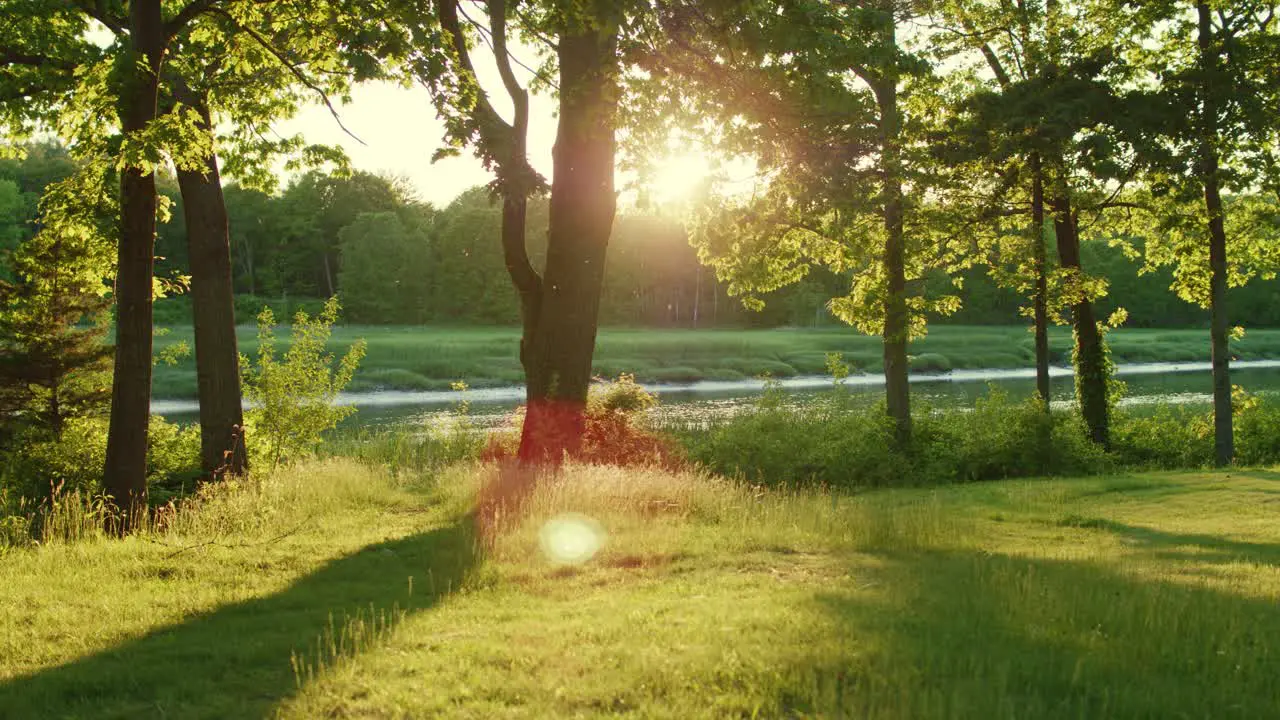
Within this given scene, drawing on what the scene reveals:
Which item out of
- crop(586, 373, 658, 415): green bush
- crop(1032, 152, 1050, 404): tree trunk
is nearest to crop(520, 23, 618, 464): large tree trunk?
crop(586, 373, 658, 415): green bush

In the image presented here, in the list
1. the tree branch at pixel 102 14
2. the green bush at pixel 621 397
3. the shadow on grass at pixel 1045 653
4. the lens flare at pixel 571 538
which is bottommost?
the lens flare at pixel 571 538

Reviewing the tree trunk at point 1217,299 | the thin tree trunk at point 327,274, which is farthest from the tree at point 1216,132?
the thin tree trunk at point 327,274

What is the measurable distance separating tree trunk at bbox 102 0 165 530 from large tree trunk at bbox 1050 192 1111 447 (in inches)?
767

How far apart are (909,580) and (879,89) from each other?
16.7m

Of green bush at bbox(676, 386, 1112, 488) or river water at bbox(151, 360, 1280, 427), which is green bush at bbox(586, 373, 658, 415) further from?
river water at bbox(151, 360, 1280, 427)

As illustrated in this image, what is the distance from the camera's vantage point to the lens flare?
351 inches

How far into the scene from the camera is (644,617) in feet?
21.1

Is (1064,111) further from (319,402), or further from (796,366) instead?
(796,366)

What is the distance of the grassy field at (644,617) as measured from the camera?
4.91m

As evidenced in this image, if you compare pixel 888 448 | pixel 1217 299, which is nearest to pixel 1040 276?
pixel 1217 299

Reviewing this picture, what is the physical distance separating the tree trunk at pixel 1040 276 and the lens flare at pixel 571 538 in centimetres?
1433

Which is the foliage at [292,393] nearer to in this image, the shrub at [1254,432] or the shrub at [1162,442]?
the shrub at [1162,442]

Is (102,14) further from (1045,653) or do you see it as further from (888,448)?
(888,448)

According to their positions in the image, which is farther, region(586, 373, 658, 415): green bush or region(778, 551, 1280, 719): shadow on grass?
region(586, 373, 658, 415): green bush
